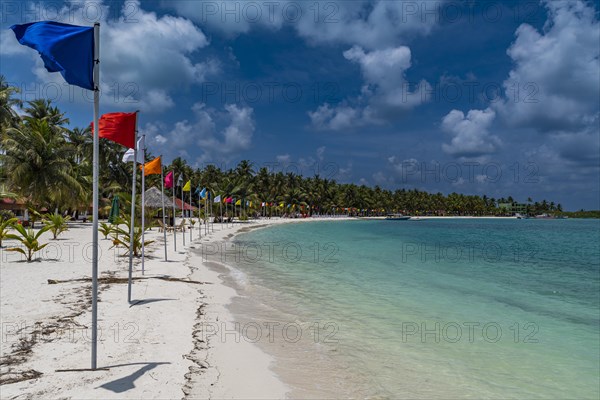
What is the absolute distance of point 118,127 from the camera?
23.7ft

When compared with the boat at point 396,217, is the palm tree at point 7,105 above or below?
above

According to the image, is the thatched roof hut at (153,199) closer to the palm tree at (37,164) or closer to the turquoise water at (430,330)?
the palm tree at (37,164)

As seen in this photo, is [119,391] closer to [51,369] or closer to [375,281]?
[51,369]

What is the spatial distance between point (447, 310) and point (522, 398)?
5.94m

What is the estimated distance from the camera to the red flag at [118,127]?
23.5 ft

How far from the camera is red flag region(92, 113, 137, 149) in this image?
7.16 metres

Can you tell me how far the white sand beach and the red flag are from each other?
11.4 feet

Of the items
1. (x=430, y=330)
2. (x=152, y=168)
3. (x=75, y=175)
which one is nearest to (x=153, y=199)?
(x=75, y=175)

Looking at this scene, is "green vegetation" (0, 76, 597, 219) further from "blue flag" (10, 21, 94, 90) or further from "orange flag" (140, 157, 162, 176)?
"blue flag" (10, 21, 94, 90)

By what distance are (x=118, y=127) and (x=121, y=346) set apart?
157 inches

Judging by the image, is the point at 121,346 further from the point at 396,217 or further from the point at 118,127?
the point at 396,217

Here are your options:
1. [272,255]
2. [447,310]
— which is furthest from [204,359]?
[272,255]

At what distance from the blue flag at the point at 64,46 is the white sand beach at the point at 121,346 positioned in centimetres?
368

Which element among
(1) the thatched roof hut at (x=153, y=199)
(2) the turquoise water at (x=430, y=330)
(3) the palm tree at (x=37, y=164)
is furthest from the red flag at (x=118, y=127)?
(3) the palm tree at (x=37, y=164)
